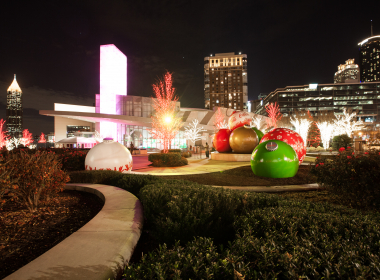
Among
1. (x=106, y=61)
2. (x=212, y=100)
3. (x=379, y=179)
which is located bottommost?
(x=379, y=179)

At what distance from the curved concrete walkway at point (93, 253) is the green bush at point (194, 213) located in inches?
14.9

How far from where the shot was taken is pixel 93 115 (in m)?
33.5

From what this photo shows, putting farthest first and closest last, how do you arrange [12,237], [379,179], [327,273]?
[379,179], [12,237], [327,273]

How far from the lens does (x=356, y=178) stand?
5.09 meters

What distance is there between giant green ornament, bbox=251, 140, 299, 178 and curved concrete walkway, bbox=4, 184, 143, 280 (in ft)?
23.3

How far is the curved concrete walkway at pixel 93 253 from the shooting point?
2.13 meters

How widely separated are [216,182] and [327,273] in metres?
7.53

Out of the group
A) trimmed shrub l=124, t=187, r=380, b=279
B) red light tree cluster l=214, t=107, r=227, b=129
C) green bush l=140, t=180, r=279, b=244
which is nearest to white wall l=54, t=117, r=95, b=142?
red light tree cluster l=214, t=107, r=227, b=129

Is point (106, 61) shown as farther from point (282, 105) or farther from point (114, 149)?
point (282, 105)

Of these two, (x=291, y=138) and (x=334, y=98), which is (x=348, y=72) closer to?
(x=334, y=98)

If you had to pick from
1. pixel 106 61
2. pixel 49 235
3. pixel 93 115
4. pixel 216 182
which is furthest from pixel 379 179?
pixel 106 61

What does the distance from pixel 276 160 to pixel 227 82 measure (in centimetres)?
13209

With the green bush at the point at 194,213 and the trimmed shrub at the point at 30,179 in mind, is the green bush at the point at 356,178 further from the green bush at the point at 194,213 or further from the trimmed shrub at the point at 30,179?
the trimmed shrub at the point at 30,179

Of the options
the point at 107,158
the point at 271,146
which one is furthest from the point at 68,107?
the point at 271,146
